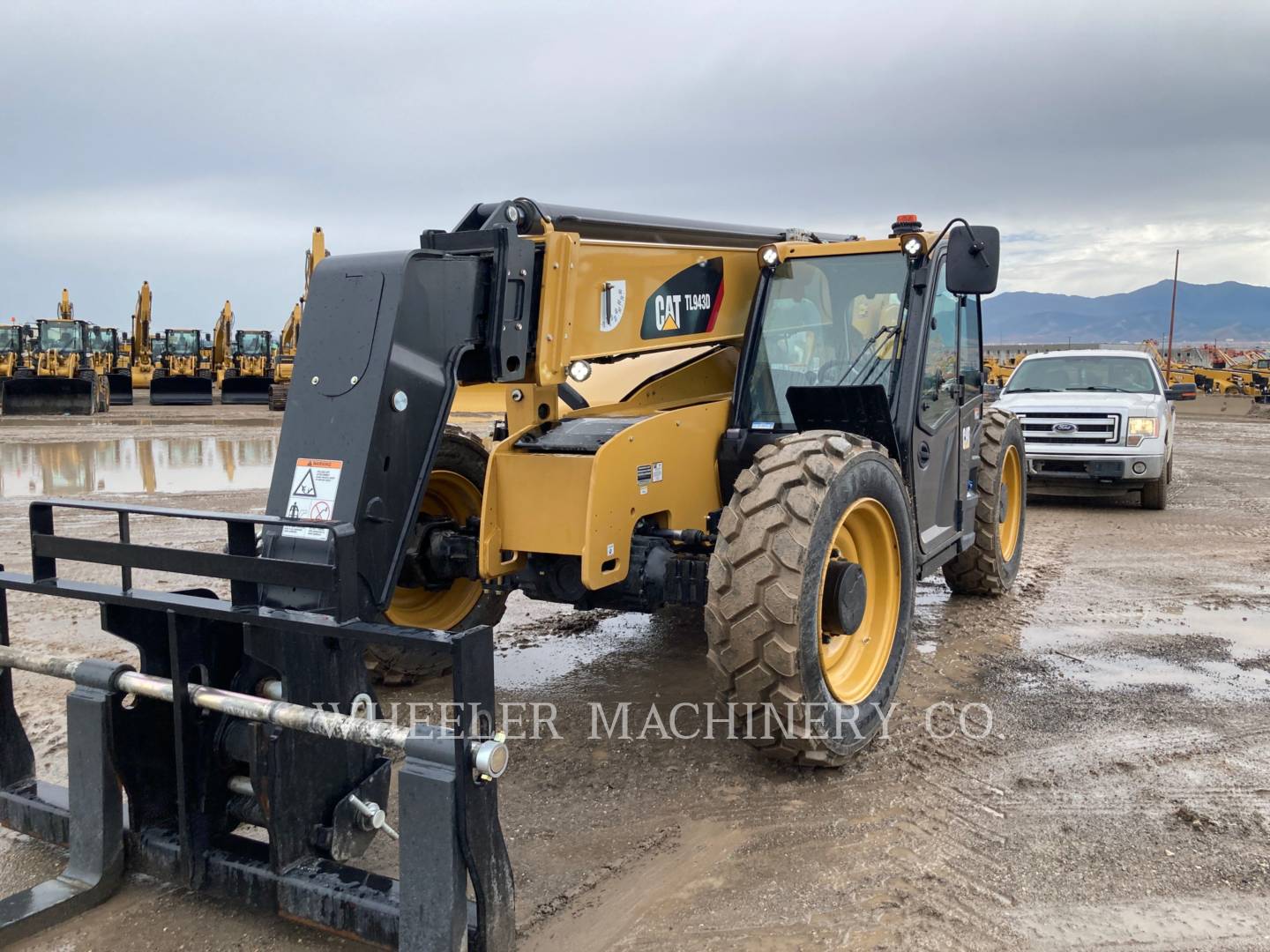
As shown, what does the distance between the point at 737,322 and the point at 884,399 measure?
3.04 feet

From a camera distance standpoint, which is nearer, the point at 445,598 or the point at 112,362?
the point at 445,598

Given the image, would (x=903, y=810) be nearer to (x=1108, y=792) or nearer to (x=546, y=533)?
(x=1108, y=792)

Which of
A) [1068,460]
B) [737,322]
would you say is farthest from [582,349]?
[1068,460]

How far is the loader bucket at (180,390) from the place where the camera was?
→ 30203 mm

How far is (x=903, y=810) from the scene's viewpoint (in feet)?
12.2

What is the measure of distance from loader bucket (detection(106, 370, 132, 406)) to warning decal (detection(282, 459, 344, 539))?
3082 centimetres

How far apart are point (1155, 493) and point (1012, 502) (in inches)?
174

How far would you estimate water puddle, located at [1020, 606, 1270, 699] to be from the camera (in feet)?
17.0

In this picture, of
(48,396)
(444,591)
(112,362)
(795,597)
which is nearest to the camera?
(795,597)

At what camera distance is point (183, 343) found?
3631 cm

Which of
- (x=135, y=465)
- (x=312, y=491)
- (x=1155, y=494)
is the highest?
(x=312, y=491)

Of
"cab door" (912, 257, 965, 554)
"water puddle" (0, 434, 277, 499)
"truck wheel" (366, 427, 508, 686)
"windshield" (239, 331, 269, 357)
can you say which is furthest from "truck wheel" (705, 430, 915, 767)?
"windshield" (239, 331, 269, 357)

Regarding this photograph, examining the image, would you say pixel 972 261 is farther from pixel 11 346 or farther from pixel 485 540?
pixel 11 346

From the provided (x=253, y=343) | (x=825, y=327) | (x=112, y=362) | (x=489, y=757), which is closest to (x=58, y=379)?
(x=112, y=362)
